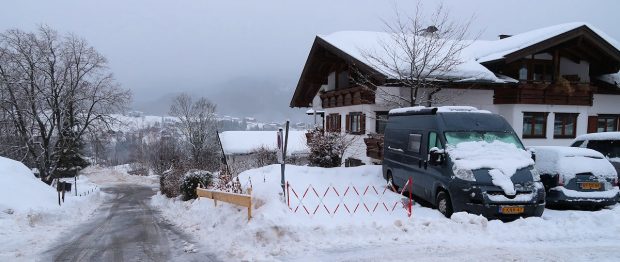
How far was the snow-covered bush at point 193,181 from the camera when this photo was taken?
64.1 ft

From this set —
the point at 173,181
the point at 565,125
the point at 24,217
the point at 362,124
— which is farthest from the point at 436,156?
the point at 173,181

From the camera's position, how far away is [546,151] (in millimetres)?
11539

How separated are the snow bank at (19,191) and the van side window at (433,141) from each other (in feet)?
38.3

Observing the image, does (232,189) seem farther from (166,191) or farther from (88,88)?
(88,88)

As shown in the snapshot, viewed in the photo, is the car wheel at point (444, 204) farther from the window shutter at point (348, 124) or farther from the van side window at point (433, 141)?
the window shutter at point (348, 124)

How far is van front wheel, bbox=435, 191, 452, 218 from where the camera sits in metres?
9.24

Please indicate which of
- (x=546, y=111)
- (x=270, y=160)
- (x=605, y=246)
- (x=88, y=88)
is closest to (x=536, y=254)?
(x=605, y=246)

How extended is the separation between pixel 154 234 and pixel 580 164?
1061cm

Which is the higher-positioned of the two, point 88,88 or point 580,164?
point 88,88

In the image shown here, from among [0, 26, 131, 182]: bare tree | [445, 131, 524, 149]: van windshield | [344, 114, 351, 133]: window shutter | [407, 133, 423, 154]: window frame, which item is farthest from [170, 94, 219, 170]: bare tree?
[445, 131, 524, 149]: van windshield

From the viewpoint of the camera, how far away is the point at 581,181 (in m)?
10.3

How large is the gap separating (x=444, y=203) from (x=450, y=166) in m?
0.87

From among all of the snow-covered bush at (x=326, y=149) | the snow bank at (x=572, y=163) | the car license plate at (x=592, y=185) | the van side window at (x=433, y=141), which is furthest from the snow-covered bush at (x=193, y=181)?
the car license plate at (x=592, y=185)

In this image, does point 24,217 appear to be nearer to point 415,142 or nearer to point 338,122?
point 415,142
